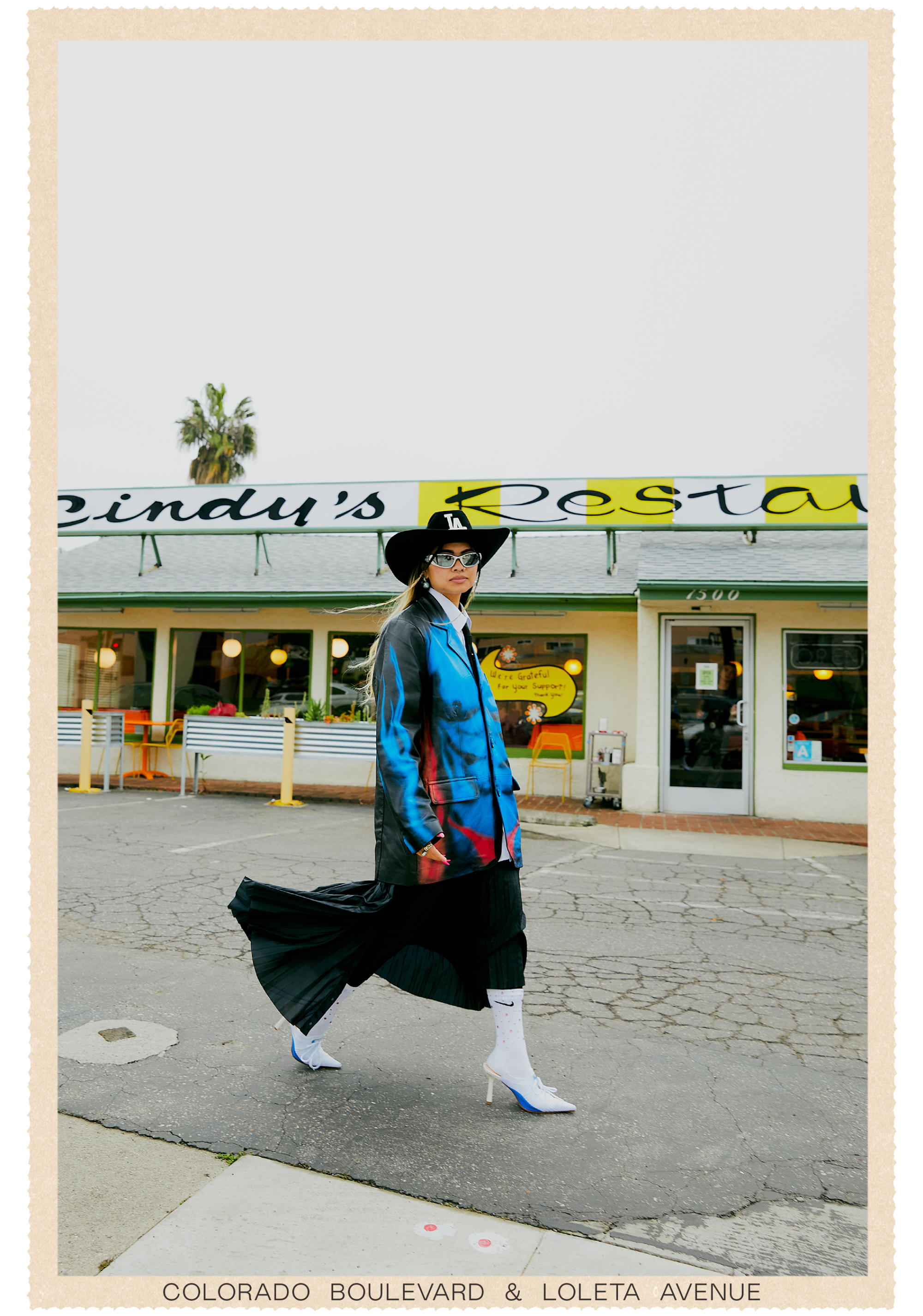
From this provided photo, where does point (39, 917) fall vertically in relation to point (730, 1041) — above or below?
above

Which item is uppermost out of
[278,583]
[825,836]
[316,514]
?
[316,514]

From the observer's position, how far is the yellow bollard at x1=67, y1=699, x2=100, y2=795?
477 inches

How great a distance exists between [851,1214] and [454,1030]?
1.81 m

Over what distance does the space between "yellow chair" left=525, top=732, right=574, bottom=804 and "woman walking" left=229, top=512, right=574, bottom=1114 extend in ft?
30.6

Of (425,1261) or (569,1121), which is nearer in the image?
(425,1261)

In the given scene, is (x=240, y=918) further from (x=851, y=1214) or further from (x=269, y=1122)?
(x=851, y=1214)

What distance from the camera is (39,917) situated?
6.09ft

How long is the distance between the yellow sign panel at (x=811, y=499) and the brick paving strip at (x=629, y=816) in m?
4.47

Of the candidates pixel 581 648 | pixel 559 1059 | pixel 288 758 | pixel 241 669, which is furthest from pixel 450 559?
pixel 241 669

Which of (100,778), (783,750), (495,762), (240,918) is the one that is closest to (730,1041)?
(495,762)

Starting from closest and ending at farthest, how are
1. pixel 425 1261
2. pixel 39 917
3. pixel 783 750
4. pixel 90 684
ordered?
pixel 39 917 < pixel 425 1261 < pixel 783 750 < pixel 90 684

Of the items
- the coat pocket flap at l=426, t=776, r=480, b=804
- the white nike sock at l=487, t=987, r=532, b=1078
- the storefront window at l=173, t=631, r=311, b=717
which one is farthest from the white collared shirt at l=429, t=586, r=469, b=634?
the storefront window at l=173, t=631, r=311, b=717

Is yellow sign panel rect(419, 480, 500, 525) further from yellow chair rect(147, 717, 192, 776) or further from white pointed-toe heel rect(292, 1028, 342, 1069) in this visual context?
white pointed-toe heel rect(292, 1028, 342, 1069)

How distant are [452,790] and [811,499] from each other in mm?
10946
